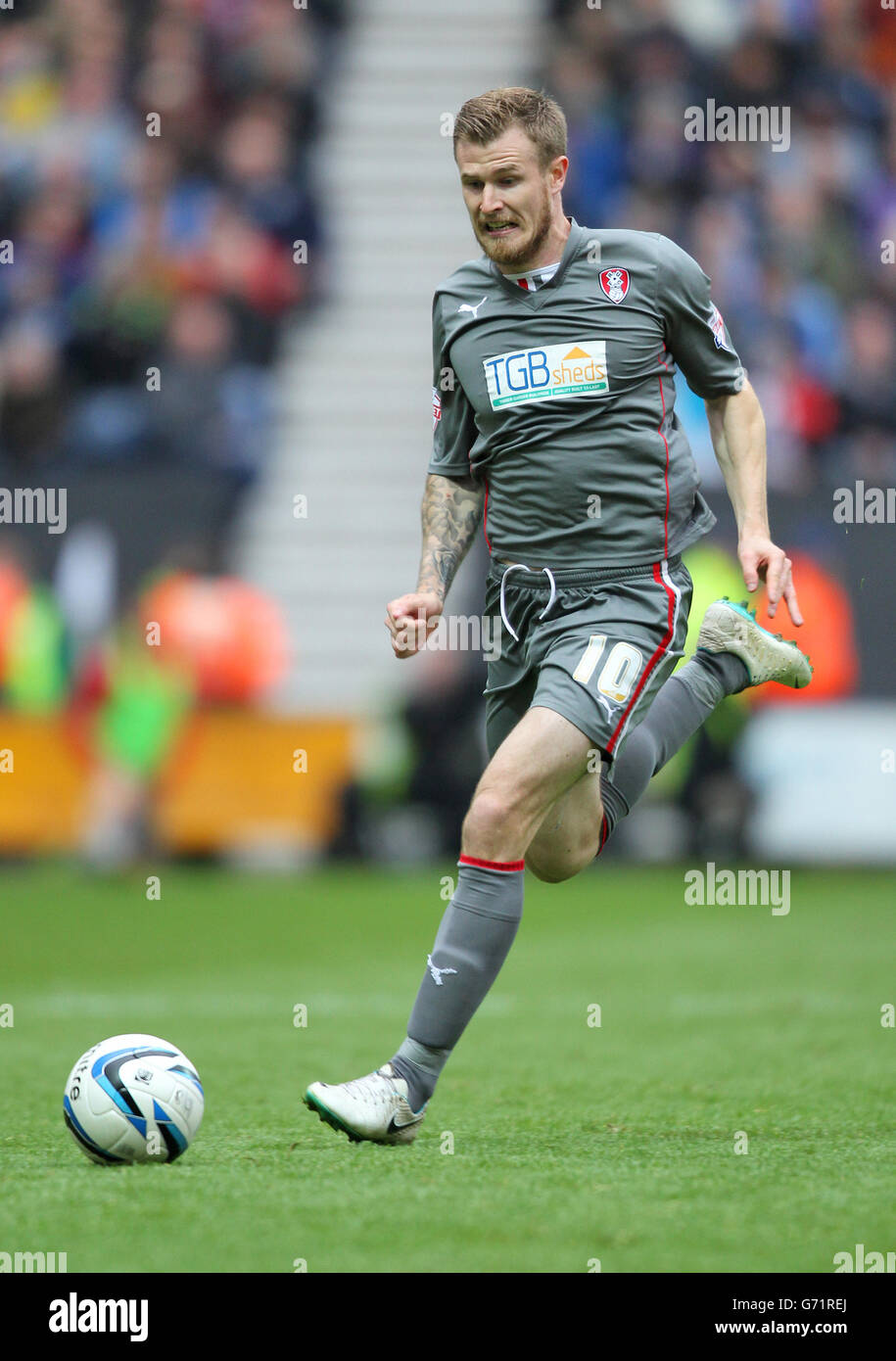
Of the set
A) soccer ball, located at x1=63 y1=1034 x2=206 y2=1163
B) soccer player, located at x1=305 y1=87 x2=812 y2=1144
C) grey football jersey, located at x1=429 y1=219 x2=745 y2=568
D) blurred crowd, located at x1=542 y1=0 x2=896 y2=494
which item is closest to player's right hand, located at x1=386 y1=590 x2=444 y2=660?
soccer player, located at x1=305 y1=87 x2=812 y2=1144

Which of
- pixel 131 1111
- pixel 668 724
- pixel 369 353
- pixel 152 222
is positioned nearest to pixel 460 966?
pixel 131 1111

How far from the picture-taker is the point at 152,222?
50.9 feet

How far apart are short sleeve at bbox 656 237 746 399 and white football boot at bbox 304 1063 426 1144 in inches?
74.7

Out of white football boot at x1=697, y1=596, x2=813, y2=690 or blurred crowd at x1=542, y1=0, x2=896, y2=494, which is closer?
white football boot at x1=697, y1=596, x2=813, y2=690

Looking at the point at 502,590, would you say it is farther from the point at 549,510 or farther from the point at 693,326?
the point at 693,326

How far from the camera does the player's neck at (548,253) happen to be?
5023 millimetres

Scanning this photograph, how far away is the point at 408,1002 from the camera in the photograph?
7.82 metres

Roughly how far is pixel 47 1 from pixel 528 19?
4071 millimetres

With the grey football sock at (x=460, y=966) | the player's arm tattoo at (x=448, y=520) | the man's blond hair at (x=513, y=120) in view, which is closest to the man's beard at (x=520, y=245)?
the man's blond hair at (x=513, y=120)

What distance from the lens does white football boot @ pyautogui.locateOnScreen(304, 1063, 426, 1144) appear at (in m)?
4.58

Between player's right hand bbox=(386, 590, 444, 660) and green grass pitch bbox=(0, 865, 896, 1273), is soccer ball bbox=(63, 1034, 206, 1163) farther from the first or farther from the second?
player's right hand bbox=(386, 590, 444, 660)

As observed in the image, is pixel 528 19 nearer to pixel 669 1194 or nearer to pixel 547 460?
pixel 547 460

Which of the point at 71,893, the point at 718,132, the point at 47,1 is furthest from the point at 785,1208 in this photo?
the point at 47,1

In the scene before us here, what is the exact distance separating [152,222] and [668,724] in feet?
36.0
